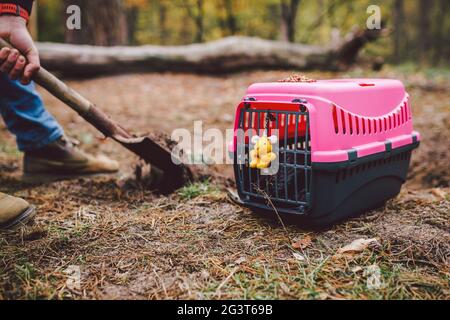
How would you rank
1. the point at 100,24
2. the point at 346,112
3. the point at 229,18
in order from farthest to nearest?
the point at 229,18 → the point at 100,24 → the point at 346,112

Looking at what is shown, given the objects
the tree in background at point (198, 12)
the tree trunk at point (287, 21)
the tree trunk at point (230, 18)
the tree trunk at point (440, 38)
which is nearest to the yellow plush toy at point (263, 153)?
the tree trunk at point (287, 21)

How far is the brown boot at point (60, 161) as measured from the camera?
2383 millimetres

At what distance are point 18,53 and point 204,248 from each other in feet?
3.92

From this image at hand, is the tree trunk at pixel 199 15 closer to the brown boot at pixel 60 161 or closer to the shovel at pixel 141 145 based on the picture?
the brown boot at pixel 60 161

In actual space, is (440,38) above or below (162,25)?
below

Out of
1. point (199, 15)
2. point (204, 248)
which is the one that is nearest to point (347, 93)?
point (204, 248)

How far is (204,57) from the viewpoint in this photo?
5586 mm

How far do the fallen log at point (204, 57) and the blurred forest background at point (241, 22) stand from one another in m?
0.36

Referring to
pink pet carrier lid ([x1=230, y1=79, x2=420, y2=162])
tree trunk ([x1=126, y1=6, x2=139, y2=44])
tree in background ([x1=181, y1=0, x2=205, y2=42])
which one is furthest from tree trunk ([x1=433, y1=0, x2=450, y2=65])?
pink pet carrier lid ([x1=230, y1=79, x2=420, y2=162])

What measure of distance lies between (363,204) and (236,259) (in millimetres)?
680

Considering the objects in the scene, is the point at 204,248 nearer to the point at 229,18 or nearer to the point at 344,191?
the point at 344,191

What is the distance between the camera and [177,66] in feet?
18.3
